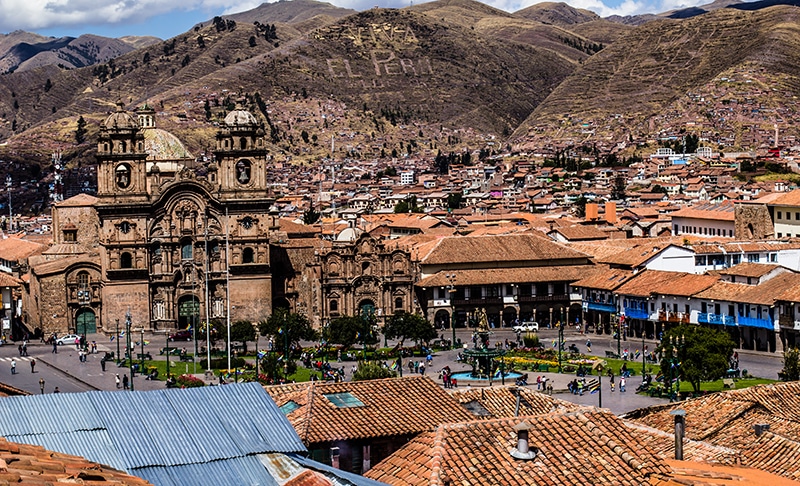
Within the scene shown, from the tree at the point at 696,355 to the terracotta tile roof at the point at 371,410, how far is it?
28965mm

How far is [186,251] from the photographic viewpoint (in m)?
85.1

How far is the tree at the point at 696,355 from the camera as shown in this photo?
5278 cm

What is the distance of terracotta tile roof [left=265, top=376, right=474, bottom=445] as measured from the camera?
2241 cm

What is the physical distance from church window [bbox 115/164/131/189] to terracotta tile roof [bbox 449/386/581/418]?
2261 inches

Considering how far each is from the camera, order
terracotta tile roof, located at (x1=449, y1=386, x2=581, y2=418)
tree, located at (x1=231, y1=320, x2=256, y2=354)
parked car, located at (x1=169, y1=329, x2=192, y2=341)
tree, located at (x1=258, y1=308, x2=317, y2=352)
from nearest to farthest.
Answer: terracotta tile roof, located at (x1=449, y1=386, x2=581, y2=418) → tree, located at (x1=258, y1=308, x2=317, y2=352) → tree, located at (x1=231, y1=320, x2=256, y2=354) → parked car, located at (x1=169, y1=329, x2=192, y2=341)

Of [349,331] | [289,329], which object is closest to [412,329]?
[349,331]

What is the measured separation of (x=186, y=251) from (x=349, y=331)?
18.7 metres

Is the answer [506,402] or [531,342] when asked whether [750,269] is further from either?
[506,402]

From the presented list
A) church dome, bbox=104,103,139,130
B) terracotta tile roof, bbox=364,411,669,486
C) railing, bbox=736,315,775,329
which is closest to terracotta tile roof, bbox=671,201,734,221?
railing, bbox=736,315,775,329

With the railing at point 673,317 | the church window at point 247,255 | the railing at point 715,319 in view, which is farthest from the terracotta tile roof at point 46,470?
the church window at point 247,255

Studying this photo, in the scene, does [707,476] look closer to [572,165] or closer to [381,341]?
[381,341]

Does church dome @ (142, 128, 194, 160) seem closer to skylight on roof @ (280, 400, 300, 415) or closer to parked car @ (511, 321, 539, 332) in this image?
parked car @ (511, 321, 539, 332)

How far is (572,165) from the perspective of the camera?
646 ft

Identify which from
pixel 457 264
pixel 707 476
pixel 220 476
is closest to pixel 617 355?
pixel 457 264
